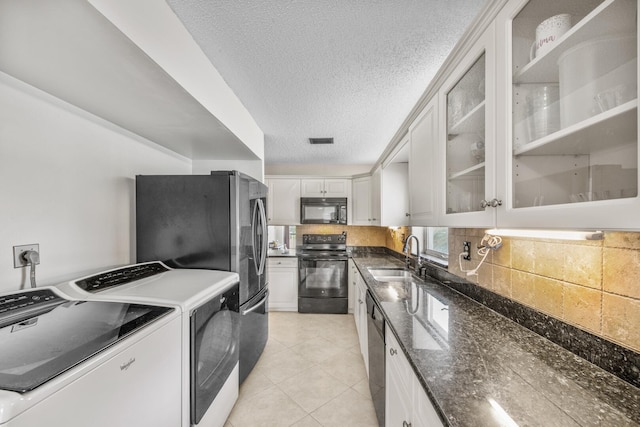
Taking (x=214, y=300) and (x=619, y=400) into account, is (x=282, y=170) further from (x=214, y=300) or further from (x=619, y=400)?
(x=619, y=400)

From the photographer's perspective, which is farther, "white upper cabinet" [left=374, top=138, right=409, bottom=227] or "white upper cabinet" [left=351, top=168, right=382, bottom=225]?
"white upper cabinet" [left=351, top=168, right=382, bottom=225]

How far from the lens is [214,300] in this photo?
1520mm

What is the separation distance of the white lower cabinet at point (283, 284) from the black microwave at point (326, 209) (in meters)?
0.73

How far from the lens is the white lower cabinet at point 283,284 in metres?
3.93

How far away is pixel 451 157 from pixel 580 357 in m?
0.94

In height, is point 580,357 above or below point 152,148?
below

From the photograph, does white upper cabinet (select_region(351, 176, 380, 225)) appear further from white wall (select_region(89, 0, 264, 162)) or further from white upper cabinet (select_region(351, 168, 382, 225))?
white wall (select_region(89, 0, 264, 162))

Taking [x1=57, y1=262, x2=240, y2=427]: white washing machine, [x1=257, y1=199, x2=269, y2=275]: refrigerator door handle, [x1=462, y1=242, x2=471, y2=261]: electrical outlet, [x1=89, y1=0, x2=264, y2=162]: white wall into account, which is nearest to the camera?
[x1=89, y1=0, x2=264, y2=162]: white wall

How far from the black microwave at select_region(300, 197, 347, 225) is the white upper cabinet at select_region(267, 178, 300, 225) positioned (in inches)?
8.7

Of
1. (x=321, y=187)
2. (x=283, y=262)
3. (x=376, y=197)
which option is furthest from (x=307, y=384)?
(x=321, y=187)

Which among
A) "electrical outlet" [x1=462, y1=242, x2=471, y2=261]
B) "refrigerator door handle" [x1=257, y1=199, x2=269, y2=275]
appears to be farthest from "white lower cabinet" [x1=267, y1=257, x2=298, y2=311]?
"electrical outlet" [x1=462, y1=242, x2=471, y2=261]

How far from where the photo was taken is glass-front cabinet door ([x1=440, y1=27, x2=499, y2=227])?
971 mm

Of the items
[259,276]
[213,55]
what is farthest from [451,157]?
[259,276]

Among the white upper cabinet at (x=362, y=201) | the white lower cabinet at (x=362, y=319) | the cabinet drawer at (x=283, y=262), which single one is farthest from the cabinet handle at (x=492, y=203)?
the cabinet drawer at (x=283, y=262)
